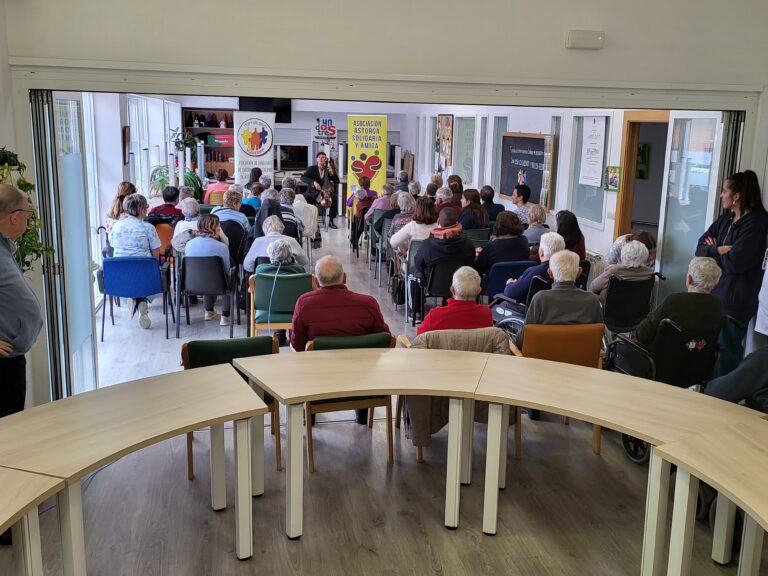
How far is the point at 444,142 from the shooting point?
53.3 feet

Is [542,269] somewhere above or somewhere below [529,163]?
below

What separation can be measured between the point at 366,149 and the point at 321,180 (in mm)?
995

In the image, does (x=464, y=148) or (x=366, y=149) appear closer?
(x=366, y=149)

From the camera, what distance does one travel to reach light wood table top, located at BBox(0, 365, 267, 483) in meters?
2.85

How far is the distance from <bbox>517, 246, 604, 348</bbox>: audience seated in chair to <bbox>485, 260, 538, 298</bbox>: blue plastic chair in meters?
1.94

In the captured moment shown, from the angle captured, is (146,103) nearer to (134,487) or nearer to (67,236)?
(67,236)

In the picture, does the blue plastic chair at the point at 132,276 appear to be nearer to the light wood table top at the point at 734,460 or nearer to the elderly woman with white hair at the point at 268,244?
the elderly woman with white hair at the point at 268,244

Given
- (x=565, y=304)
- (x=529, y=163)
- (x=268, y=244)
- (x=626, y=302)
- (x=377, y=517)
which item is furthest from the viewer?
(x=529, y=163)

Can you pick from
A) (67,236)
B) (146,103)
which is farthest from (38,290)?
(146,103)

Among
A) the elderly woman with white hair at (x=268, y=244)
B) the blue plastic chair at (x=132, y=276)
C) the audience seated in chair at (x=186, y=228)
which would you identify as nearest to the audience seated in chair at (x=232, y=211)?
the audience seated in chair at (x=186, y=228)

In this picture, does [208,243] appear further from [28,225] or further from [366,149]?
[366,149]

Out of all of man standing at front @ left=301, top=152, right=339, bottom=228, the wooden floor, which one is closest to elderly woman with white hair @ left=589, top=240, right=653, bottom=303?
the wooden floor

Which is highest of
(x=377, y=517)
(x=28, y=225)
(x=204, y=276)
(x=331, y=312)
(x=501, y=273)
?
(x=28, y=225)

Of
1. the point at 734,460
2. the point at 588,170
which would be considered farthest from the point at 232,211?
the point at 734,460
